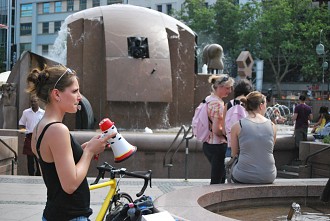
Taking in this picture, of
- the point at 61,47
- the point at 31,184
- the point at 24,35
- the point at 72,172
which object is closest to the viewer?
the point at 72,172

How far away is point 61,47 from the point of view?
17.2 metres

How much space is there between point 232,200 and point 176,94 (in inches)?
436

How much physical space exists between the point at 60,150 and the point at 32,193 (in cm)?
553

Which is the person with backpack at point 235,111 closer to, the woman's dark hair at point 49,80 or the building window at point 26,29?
the woman's dark hair at point 49,80

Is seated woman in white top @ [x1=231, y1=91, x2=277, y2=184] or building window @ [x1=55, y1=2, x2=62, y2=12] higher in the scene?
building window @ [x1=55, y1=2, x2=62, y2=12]

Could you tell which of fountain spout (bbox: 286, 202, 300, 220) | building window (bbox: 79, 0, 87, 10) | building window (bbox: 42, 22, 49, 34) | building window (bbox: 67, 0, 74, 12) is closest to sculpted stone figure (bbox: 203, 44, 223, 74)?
fountain spout (bbox: 286, 202, 300, 220)

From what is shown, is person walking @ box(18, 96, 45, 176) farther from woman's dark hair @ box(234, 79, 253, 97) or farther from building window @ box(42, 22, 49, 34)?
building window @ box(42, 22, 49, 34)

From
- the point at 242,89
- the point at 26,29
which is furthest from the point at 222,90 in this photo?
the point at 26,29

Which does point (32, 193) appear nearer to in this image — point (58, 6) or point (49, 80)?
point (49, 80)

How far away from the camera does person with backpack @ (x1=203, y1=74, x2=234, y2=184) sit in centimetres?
706

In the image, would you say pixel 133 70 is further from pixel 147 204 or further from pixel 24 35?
pixel 24 35

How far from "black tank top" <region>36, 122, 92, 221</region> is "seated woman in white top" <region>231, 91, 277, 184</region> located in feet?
11.7

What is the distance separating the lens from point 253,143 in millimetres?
6352

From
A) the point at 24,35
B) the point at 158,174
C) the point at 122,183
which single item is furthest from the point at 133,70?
the point at 24,35
